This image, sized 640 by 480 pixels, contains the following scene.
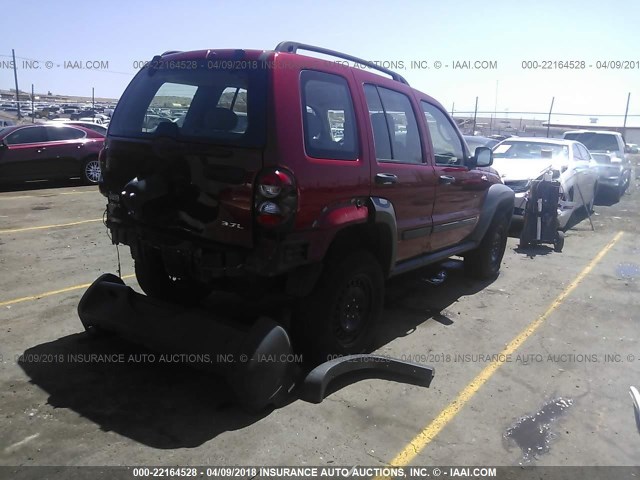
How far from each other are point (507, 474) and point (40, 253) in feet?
20.0

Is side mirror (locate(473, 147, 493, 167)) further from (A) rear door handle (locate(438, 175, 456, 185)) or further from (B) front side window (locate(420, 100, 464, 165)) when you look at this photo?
(A) rear door handle (locate(438, 175, 456, 185))

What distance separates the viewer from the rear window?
3.41 m

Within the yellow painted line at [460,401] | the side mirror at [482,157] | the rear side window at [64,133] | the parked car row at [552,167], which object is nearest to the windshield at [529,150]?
the parked car row at [552,167]

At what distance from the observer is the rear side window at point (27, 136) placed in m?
12.8

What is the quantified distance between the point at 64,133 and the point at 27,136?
88 centimetres

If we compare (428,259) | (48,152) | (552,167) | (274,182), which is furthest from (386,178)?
(48,152)

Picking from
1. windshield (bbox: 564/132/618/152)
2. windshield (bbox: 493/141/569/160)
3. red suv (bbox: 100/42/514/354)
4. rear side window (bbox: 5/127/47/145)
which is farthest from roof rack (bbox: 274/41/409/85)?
windshield (bbox: 564/132/618/152)

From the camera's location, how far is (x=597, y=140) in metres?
16.7

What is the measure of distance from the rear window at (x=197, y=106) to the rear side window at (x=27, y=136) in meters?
10.3

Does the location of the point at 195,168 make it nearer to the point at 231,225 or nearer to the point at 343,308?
the point at 231,225

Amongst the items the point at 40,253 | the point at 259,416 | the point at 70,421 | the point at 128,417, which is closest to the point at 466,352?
the point at 259,416

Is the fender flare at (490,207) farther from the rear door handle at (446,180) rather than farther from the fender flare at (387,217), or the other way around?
the fender flare at (387,217)

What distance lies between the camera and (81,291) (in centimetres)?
561

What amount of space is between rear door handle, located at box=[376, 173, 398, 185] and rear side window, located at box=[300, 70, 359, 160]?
282 mm
